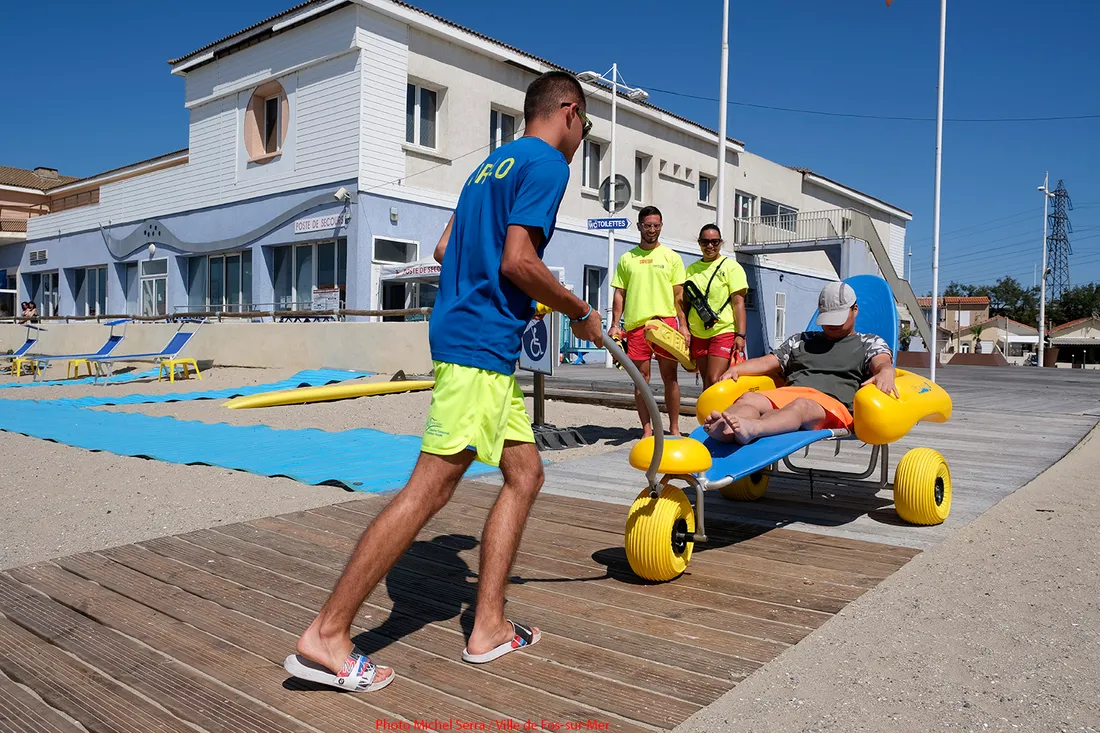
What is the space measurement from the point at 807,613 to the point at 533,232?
1.75m

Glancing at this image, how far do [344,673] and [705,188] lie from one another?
2725cm

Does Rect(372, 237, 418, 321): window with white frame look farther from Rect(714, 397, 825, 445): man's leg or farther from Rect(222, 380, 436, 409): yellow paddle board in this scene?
Rect(714, 397, 825, 445): man's leg

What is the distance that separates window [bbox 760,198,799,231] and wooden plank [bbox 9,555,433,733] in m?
29.4

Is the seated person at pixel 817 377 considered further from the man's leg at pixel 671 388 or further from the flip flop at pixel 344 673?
the flip flop at pixel 344 673

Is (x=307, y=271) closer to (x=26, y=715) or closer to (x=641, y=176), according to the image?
(x=641, y=176)

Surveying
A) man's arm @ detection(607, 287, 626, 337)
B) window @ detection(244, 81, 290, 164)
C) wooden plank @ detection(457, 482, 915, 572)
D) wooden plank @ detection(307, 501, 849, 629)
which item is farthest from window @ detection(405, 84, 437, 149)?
wooden plank @ detection(307, 501, 849, 629)

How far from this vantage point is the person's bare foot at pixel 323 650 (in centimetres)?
231

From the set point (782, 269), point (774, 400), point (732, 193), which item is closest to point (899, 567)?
point (774, 400)

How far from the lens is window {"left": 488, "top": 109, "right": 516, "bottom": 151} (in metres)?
20.0

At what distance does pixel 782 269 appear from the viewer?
107 ft

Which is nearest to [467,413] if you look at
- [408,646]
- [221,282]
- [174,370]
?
[408,646]

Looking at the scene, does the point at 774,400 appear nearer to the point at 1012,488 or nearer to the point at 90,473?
the point at 1012,488

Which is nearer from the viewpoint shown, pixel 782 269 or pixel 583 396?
pixel 583 396

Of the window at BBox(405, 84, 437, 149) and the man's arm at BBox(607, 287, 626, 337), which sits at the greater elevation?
the window at BBox(405, 84, 437, 149)
